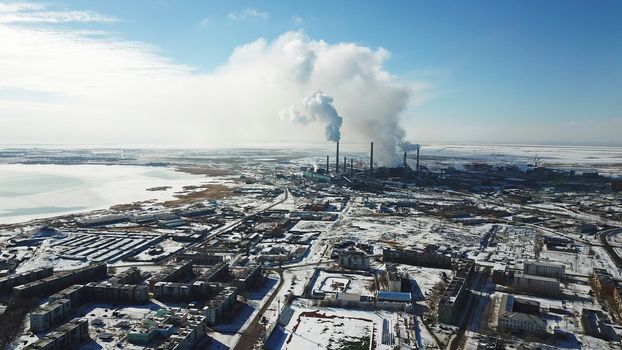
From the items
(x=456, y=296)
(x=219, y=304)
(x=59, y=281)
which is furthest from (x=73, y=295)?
(x=456, y=296)

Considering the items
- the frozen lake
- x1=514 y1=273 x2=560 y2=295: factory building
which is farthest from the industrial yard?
the frozen lake

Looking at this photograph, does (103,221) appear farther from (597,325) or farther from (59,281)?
(597,325)

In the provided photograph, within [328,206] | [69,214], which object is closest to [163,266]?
[69,214]

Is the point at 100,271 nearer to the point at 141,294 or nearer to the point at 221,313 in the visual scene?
the point at 141,294

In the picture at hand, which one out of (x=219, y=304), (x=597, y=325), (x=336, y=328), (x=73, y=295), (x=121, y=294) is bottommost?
(x=336, y=328)

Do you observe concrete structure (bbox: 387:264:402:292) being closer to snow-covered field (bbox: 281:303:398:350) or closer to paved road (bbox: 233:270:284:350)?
snow-covered field (bbox: 281:303:398:350)

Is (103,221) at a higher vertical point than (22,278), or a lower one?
lower

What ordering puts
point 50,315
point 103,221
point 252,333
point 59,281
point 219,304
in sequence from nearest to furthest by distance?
1. point 252,333
2. point 50,315
3. point 219,304
4. point 59,281
5. point 103,221
